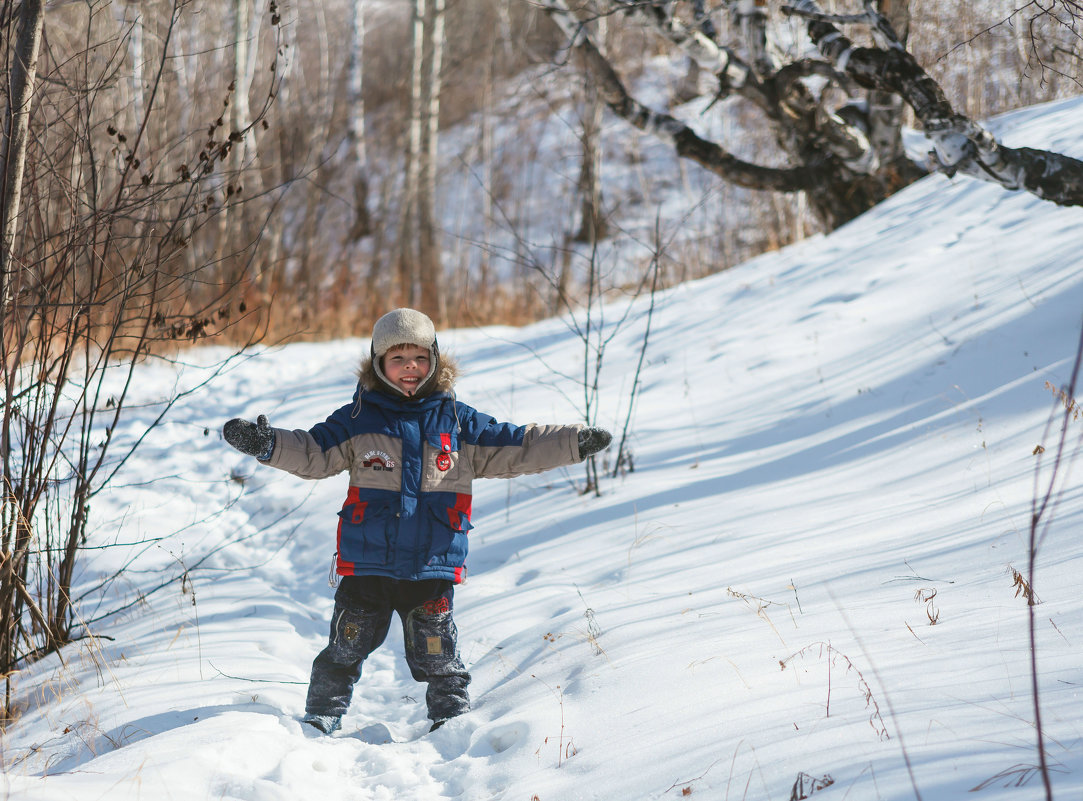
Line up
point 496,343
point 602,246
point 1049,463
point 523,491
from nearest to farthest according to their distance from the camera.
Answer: point 1049,463 → point 523,491 → point 496,343 → point 602,246

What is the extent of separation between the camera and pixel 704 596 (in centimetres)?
304

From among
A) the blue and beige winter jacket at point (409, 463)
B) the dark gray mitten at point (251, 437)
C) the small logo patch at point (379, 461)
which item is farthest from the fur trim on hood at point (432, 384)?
the dark gray mitten at point (251, 437)

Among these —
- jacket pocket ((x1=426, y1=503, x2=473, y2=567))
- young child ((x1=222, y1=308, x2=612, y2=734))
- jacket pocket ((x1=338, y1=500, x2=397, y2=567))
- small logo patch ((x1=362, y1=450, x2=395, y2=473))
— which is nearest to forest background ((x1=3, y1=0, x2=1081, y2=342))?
young child ((x1=222, y1=308, x2=612, y2=734))

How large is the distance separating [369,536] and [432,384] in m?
0.56

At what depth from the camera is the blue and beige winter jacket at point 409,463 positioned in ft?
9.11

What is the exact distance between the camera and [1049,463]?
136 inches

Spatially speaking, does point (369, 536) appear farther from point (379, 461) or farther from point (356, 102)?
point (356, 102)

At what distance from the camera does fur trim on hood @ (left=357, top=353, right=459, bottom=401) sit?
2939 mm

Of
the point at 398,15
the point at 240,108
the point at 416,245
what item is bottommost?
the point at 416,245

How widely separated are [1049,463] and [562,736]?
2.37 m

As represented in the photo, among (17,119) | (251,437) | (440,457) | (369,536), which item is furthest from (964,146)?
(17,119)

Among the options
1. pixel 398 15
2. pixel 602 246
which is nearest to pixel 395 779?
pixel 602 246

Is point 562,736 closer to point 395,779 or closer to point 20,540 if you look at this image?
point 395,779

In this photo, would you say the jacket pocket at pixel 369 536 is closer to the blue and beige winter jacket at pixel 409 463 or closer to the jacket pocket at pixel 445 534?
the blue and beige winter jacket at pixel 409 463
